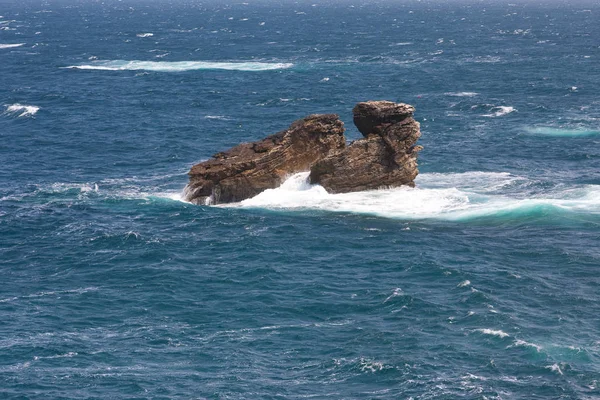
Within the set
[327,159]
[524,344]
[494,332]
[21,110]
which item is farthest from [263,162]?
[21,110]

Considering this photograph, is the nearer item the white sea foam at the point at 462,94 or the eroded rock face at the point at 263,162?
the eroded rock face at the point at 263,162

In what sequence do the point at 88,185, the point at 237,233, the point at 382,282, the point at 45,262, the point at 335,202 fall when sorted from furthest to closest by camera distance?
the point at 88,185 → the point at 335,202 → the point at 237,233 → the point at 45,262 → the point at 382,282

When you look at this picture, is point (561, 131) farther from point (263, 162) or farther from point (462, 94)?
point (263, 162)

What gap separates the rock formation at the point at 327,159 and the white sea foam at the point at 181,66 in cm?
9866

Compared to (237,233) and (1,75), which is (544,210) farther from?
(1,75)


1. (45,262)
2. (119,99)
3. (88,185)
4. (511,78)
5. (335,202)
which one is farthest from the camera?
(511,78)

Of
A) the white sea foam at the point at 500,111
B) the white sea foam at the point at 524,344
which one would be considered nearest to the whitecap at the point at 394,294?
the white sea foam at the point at 524,344

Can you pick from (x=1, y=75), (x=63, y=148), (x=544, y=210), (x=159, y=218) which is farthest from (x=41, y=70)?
(x=544, y=210)

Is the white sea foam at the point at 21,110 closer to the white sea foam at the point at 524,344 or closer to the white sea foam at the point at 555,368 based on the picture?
the white sea foam at the point at 524,344

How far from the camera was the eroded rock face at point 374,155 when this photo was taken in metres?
86.1

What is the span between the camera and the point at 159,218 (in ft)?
272

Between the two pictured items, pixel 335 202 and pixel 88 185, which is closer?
pixel 335 202

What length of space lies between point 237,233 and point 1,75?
4551 inches

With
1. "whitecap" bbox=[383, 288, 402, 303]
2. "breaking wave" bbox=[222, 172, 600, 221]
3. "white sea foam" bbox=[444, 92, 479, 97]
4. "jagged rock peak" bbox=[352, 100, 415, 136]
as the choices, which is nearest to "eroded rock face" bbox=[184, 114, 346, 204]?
"breaking wave" bbox=[222, 172, 600, 221]
